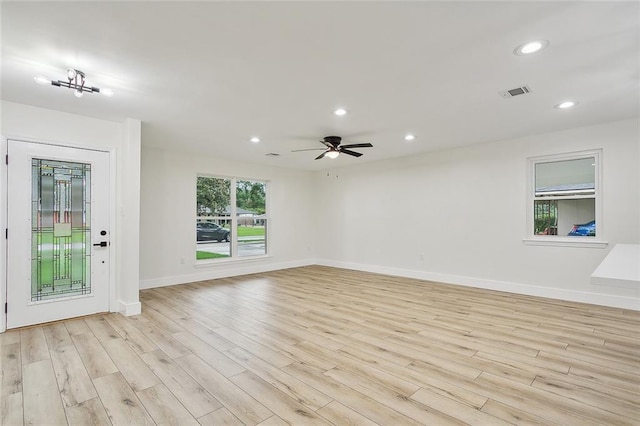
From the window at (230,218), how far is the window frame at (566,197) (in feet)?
18.2

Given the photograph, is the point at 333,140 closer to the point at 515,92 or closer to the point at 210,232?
the point at 515,92

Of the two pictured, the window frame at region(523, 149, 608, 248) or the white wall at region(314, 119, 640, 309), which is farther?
the window frame at region(523, 149, 608, 248)

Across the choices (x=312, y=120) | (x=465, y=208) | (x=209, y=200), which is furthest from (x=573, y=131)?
(x=209, y=200)

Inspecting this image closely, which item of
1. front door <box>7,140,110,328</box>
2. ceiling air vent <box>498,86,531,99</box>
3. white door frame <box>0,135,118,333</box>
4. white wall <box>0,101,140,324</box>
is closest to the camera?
ceiling air vent <box>498,86,531,99</box>

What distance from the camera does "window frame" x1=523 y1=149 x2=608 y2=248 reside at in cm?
453

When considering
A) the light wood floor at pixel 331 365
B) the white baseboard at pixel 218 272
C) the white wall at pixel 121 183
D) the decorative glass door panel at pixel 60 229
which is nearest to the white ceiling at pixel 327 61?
the white wall at pixel 121 183

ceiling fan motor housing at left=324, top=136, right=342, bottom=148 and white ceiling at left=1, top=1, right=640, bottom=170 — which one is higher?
white ceiling at left=1, top=1, right=640, bottom=170

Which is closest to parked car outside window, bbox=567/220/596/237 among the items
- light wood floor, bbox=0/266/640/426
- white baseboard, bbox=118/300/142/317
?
light wood floor, bbox=0/266/640/426

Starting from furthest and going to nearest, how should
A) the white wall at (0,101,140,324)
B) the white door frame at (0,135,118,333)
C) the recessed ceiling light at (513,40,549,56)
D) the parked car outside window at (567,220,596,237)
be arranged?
the parked car outside window at (567,220,596,237), the white wall at (0,101,140,324), the white door frame at (0,135,118,333), the recessed ceiling light at (513,40,549,56)

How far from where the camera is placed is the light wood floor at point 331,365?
201 centimetres

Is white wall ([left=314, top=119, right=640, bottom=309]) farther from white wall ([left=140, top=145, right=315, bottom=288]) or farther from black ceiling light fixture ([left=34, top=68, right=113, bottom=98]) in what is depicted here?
black ceiling light fixture ([left=34, top=68, right=113, bottom=98])

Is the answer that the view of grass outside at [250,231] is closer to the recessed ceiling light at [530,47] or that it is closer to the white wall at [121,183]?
the white wall at [121,183]

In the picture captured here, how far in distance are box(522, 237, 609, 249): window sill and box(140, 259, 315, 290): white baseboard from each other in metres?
5.23

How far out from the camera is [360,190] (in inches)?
298
